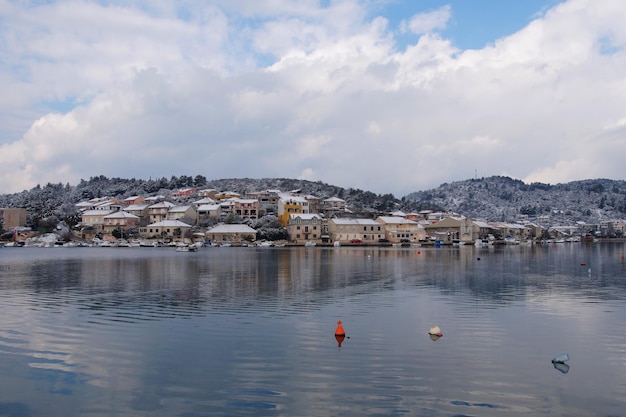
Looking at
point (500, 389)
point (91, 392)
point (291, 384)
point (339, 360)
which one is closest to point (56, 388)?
point (91, 392)

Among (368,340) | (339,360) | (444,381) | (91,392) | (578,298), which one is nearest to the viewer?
(91,392)

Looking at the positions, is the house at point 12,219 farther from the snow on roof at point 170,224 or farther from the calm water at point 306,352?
the calm water at point 306,352

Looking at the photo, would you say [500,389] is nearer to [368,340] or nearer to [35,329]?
[368,340]

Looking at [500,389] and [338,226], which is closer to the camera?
[500,389]

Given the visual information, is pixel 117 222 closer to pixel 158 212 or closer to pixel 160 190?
pixel 158 212

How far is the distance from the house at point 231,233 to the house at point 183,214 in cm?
1064

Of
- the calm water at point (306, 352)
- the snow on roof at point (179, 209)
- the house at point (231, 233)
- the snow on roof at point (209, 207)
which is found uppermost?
the snow on roof at point (209, 207)

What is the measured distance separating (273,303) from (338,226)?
244 ft

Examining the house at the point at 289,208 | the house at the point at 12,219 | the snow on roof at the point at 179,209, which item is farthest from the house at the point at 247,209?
the house at the point at 12,219

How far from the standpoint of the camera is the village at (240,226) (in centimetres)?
9275

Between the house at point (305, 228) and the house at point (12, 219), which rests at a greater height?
the house at point (12, 219)

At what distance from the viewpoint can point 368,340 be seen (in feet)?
46.0

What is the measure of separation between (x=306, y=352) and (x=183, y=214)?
94.0 m

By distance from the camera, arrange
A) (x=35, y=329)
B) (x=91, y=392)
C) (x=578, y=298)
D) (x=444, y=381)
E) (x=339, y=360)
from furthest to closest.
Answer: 1. (x=578, y=298)
2. (x=35, y=329)
3. (x=339, y=360)
4. (x=444, y=381)
5. (x=91, y=392)
